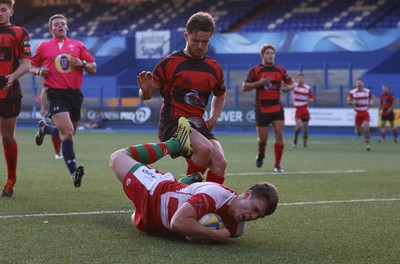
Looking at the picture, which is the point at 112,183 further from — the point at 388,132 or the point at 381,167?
the point at 388,132

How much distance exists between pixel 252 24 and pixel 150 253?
34200mm

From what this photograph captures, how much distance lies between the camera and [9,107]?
9.17 m

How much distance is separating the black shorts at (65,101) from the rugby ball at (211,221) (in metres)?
4.76

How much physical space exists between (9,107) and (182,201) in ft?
12.5

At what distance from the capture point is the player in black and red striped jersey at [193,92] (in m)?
7.53

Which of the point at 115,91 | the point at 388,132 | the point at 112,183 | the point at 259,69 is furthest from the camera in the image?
the point at 115,91

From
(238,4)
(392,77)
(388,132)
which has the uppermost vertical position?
(238,4)

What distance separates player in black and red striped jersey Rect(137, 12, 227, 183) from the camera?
753 cm

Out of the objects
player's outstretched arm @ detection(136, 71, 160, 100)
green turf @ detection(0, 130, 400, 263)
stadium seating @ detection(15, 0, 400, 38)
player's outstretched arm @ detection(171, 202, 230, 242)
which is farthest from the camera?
stadium seating @ detection(15, 0, 400, 38)

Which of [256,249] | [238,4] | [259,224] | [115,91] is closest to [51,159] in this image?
[259,224]

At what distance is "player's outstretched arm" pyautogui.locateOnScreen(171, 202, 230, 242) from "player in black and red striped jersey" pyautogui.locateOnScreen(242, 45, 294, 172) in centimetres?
837

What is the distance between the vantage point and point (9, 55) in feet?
30.1

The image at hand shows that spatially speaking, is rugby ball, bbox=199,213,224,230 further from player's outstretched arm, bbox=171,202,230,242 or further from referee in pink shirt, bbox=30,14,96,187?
referee in pink shirt, bbox=30,14,96,187

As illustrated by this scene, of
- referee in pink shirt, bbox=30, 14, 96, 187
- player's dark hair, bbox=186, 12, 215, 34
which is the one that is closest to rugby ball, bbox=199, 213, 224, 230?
player's dark hair, bbox=186, 12, 215, 34
